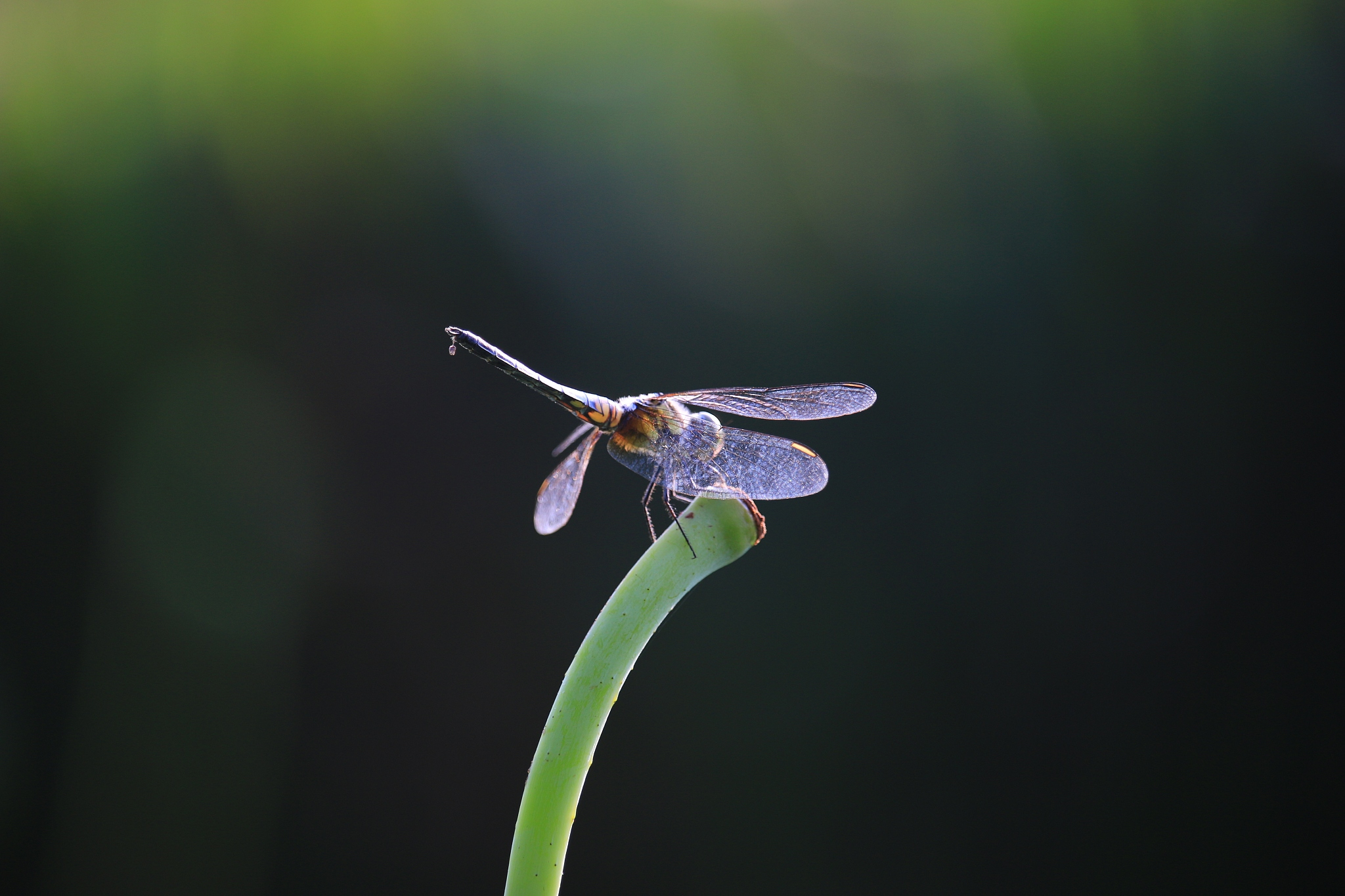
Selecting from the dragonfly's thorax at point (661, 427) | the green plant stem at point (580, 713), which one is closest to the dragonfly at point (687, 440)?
the dragonfly's thorax at point (661, 427)

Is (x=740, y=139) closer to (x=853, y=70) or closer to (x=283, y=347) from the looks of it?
(x=853, y=70)

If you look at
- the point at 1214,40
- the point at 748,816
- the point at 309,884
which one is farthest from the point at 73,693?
the point at 1214,40

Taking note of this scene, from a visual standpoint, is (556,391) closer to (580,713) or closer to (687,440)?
(687,440)

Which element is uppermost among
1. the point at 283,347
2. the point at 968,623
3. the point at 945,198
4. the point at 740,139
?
the point at 740,139

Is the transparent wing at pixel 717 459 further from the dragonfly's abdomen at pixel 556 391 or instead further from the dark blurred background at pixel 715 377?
the dark blurred background at pixel 715 377

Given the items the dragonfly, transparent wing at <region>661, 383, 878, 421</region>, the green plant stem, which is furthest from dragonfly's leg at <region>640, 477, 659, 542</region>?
the green plant stem

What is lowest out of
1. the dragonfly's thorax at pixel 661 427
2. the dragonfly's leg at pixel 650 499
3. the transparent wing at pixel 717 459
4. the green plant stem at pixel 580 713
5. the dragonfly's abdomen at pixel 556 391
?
the green plant stem at pixel 580 713

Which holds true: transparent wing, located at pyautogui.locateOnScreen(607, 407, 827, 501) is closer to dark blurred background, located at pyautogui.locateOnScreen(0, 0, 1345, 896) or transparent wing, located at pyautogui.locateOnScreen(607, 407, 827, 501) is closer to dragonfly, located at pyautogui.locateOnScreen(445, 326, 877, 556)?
dragonfly, located at pyautogui.locateOnScreen(445, 326, 877, 556)
